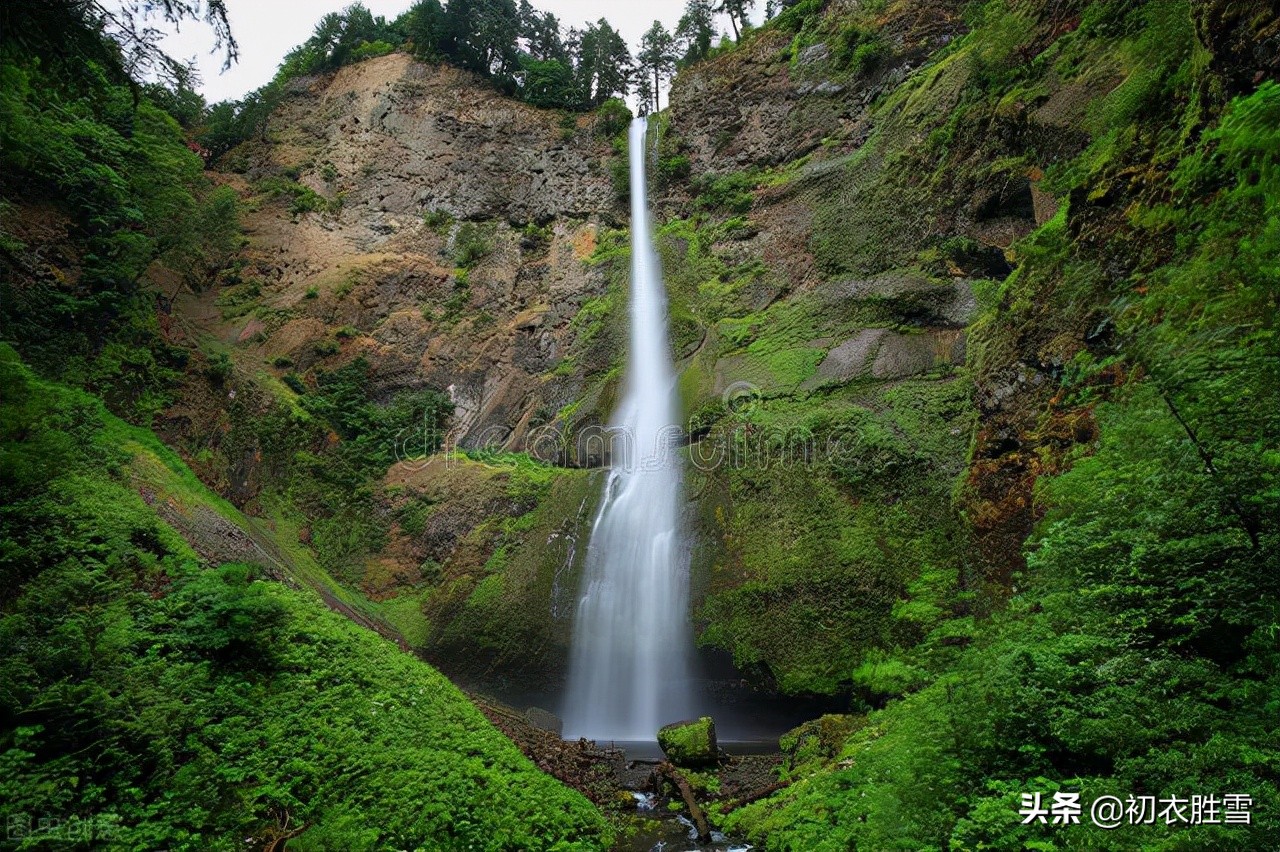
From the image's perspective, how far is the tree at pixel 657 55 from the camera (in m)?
30.3

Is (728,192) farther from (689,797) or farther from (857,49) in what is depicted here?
(689,797)

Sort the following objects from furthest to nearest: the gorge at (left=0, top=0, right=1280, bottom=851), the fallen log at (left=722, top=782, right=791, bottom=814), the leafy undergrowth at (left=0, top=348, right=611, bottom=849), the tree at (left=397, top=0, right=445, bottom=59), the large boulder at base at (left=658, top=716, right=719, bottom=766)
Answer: the tree at (left=397, top=0, right=445, bottom=59) → the large boulder at base at (left=658, top=716, right=719, bottom=766) → the fallen log at (left=722, top=782, right=791, bottom=814) → the leafy undergrowth at (left=0, top=348, right=611, bottom=849) → the gorge at (left=0, top=0, right=1280, bottom=851)

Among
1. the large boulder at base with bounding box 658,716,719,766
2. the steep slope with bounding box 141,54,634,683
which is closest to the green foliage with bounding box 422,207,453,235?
the steep slope with bounding box 141,54,634,683

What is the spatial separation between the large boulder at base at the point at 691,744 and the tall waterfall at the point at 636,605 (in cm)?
250

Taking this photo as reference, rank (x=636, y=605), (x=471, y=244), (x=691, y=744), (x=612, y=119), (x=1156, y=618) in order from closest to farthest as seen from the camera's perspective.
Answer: (x=1156, y=618)
(x=691, y=744)
(x=636, y=605)
(x=471, y=244)
(x=612, y=119)

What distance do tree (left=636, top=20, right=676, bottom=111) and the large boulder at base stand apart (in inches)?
1142

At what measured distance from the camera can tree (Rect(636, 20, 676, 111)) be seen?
30266mm

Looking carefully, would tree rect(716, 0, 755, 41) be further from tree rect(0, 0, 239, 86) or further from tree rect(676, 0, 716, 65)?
tree rect(0, 0, 239, 86)

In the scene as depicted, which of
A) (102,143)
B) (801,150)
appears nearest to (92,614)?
(102,143)

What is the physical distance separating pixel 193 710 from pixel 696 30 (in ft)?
107

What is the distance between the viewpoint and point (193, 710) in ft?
16.6

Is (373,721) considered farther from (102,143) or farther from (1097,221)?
(102,143)

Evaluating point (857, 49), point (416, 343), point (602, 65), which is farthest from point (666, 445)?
point (602, 65)

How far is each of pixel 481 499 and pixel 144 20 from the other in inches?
467
